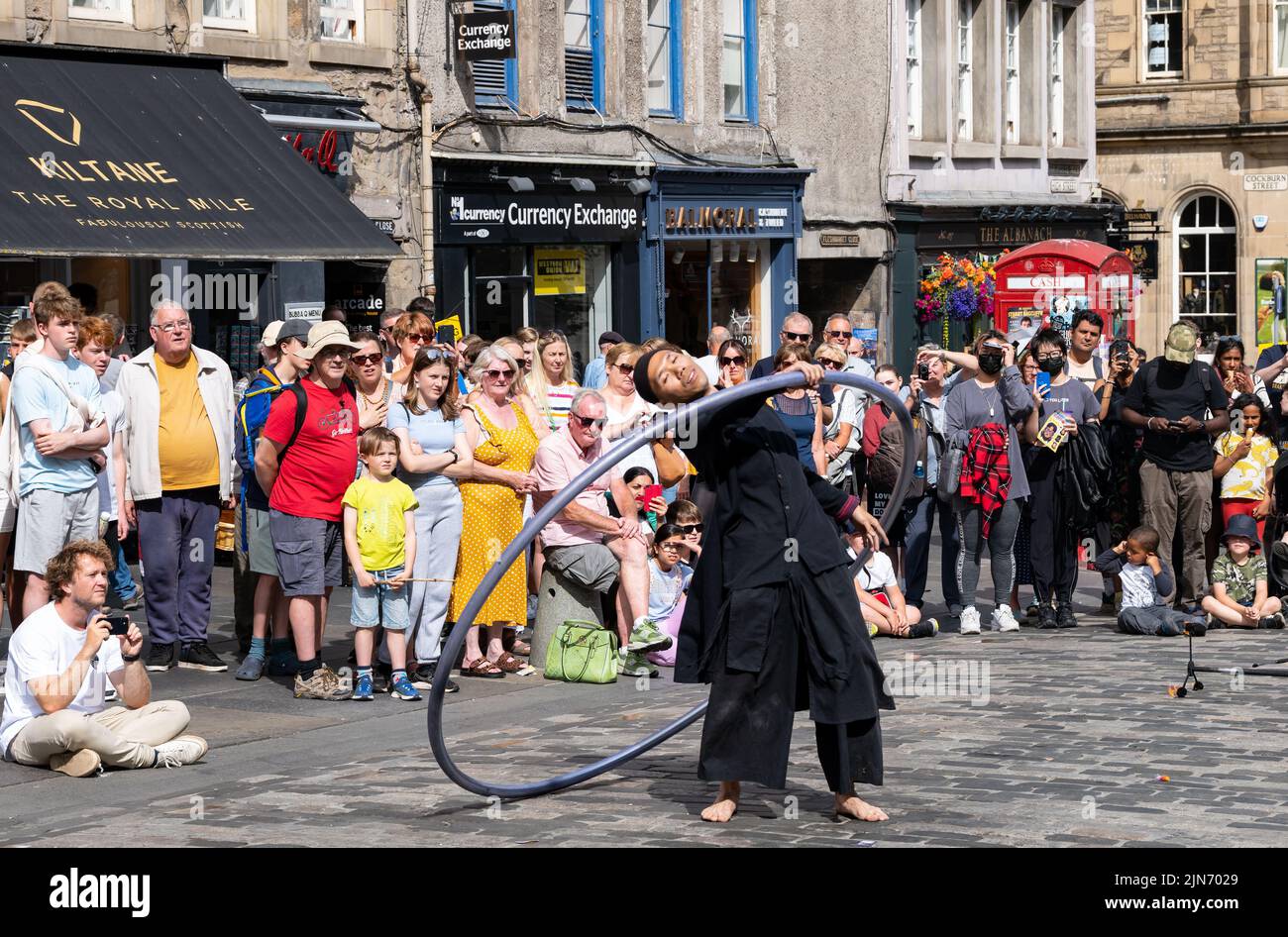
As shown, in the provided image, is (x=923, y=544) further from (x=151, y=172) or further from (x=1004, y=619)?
(x=151, y=172)

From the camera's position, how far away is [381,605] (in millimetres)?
11281

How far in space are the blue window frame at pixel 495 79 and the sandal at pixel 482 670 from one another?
11.6 m

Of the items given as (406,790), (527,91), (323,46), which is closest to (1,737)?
(406,790)

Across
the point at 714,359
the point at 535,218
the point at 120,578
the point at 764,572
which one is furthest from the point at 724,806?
the point at 535,218

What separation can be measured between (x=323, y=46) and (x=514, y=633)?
9368mm

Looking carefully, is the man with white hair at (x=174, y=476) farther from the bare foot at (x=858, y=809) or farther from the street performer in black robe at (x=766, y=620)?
the bare foot at (x=858, y=809)

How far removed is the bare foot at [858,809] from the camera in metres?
7.95

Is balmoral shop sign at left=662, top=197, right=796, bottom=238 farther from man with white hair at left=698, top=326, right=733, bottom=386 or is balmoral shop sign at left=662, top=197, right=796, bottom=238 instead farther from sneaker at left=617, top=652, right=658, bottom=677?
sneaker at left=617, top=652, right=658, bottom=677

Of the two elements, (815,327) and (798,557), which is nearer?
(798,557)

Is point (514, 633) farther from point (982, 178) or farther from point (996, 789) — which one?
point (982, 178)

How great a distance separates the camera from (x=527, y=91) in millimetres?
23422

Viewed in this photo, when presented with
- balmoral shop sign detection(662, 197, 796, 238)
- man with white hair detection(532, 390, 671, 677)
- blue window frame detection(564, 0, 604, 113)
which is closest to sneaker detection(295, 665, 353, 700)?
man with white hair detection(532, 390, 671, 677)

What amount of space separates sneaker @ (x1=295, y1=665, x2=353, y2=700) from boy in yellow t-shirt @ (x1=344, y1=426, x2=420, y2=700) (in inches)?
3.4

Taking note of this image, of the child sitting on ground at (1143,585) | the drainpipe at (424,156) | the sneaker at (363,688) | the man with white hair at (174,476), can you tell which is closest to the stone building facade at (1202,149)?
the drainpipe at (424,156)
